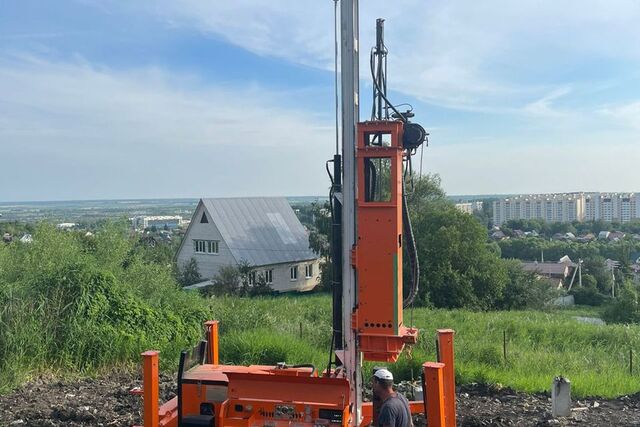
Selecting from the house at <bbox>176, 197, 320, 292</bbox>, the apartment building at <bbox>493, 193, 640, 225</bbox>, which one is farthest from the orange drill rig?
the apartment building at <bbox>493, 193, 640, 225</bbox>

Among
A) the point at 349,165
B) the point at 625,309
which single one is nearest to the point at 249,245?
the point at 625,309

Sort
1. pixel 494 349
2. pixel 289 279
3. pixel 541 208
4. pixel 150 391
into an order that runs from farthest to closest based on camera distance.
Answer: pixel 541 208
pixel 289 279
pixel 494 349
pixel 150 391

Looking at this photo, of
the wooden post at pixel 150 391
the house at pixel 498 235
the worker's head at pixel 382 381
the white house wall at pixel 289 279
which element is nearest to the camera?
the worker's head at pixel 382 381

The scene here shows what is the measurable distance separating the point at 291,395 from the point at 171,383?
429 cm

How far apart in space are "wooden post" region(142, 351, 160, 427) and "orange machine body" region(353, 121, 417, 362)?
1.83m

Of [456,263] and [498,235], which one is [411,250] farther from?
[498,235]

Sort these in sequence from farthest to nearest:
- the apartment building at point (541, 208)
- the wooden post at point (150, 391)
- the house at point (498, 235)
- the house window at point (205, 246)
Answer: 1. the apartment building at point (541, 208)
2. the house at point (498, 235)
3. the house window at point (205, 246)
4. the wooden post at point (150, 391)

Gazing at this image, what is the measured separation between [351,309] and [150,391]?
6.25ft

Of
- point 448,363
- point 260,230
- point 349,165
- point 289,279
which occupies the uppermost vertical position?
point 349,165

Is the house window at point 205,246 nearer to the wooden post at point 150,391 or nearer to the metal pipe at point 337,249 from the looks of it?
the wooden post at point 150,391

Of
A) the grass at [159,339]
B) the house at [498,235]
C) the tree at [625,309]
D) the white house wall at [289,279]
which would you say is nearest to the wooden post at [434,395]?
the grass at [159,339]

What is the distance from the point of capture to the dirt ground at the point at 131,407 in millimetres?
6711

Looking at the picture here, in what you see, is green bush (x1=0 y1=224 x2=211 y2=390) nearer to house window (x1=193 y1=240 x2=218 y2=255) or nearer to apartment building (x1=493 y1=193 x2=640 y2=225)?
house window (x1=193 y1=240 x2=218 y2=255)

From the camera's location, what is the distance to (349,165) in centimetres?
494
